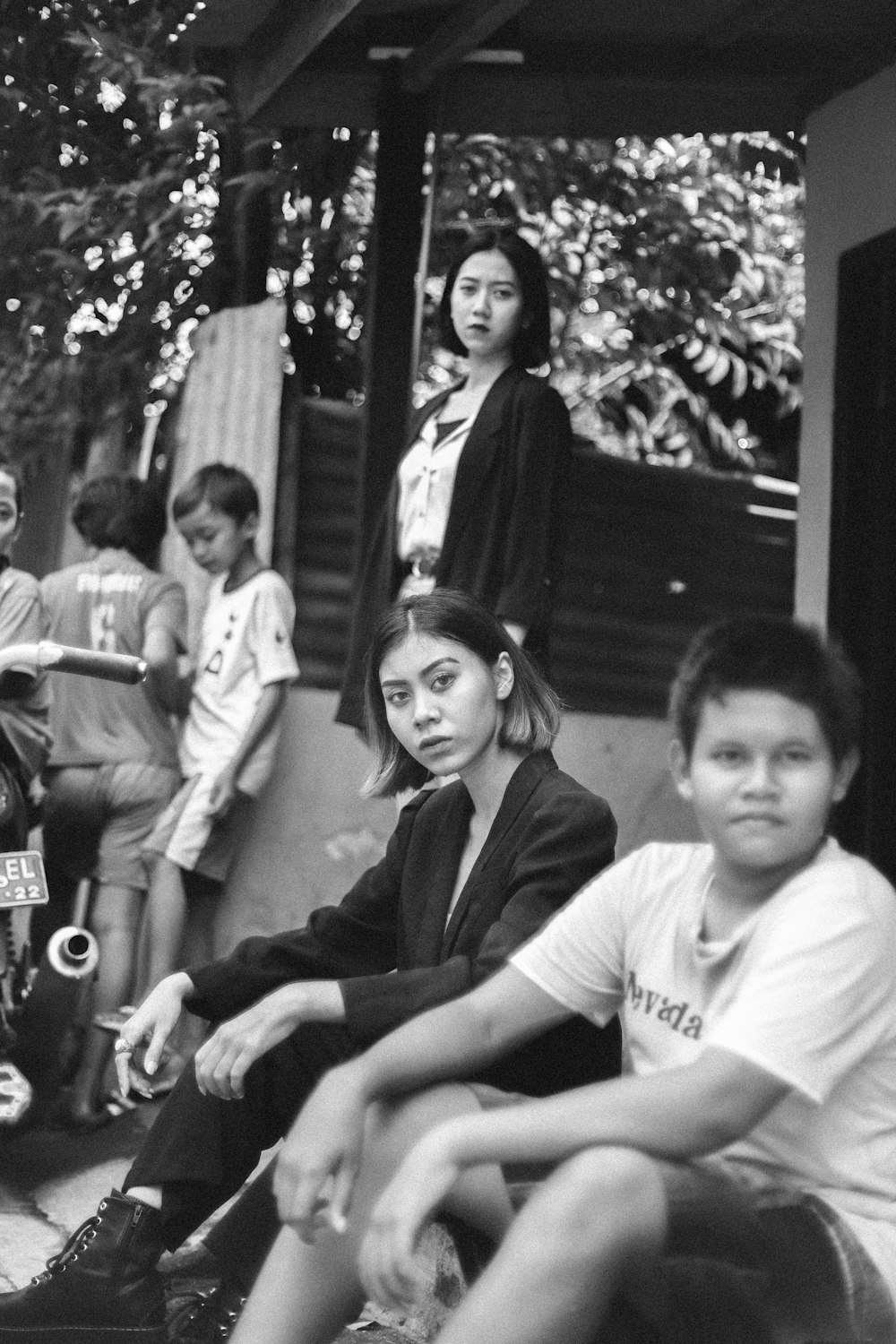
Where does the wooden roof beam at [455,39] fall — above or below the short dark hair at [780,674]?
above

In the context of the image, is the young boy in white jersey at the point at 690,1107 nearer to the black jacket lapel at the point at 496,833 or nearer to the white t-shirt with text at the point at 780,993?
the white t-shirt with text at the point at 780,993

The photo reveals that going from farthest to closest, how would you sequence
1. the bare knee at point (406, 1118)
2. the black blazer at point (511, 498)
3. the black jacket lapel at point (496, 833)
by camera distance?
the black blazer at point (511, 498) < the black jacket lapel at point (496, 833) < the bare knee at point (406, 1118)

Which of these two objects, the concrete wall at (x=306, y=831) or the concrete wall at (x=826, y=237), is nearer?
the concrete wall at (x=826, y=237)

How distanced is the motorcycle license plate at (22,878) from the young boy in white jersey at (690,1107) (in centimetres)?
258

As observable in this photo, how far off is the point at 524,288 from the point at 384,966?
2.10m

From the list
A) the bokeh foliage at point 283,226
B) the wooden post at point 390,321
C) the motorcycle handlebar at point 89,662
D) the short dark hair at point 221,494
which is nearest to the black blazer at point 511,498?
the wooden post at point 390,321

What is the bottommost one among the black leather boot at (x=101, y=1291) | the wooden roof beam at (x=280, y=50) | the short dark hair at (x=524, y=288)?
the black leather boot at (x=101, y=1291)

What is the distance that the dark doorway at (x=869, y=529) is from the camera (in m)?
5.59

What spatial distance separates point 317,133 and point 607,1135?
580 cm

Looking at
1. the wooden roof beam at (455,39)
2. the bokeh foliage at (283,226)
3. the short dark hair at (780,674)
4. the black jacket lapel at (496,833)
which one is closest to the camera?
the short dark hair at (780,674)

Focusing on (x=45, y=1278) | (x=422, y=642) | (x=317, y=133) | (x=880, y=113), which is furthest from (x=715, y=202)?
(x=45, y=1278)

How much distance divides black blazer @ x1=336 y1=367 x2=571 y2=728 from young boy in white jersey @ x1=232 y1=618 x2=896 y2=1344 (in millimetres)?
2269

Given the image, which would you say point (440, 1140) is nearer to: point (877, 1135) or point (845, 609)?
point (877, 1135)

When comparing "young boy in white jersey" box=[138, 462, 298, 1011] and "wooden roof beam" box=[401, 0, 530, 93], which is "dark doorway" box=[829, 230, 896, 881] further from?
"young boy in white jersey" box=[138, 462, 298, 1011]
